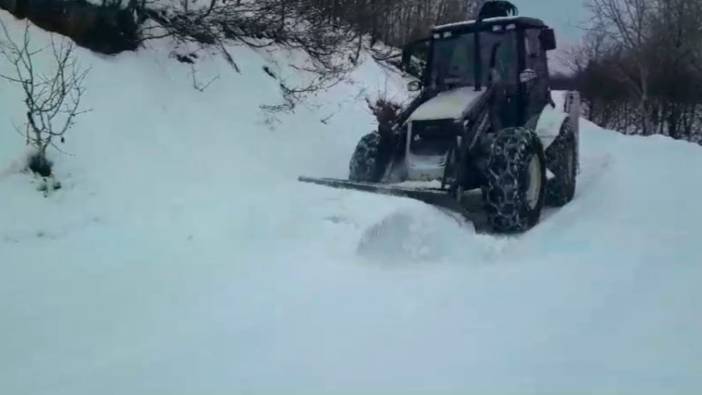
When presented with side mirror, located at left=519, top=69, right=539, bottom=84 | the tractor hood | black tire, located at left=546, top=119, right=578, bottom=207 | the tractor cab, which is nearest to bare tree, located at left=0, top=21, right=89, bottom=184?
the tractor hood

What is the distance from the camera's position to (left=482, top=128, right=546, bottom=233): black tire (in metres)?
6.89

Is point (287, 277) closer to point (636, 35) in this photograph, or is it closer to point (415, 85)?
point (415, 85)

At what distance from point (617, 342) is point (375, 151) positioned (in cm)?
451

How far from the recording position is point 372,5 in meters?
13.9

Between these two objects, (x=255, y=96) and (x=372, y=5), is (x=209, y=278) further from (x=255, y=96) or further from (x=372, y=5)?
(x=372, y=5)

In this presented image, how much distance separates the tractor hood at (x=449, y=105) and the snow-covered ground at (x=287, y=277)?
1317mm

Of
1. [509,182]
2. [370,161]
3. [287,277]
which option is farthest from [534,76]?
[287,277]

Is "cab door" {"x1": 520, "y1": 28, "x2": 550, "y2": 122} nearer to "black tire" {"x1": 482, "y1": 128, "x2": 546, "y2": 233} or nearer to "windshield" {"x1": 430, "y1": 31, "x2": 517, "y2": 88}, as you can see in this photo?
"windshield" {"x1": 430, "y1": 31, "x2": 517, "y2": 88}

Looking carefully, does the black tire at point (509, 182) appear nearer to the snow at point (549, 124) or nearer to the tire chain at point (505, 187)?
the tire chain at point (505, 187)

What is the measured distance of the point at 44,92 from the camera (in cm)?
714

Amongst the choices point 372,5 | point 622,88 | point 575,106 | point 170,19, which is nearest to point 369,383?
point 575,106

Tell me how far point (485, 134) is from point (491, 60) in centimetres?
98

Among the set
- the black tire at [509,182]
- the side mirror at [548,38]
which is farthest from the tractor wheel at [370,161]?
the side mirror at [548,38]

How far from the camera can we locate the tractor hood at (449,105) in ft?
24.2
